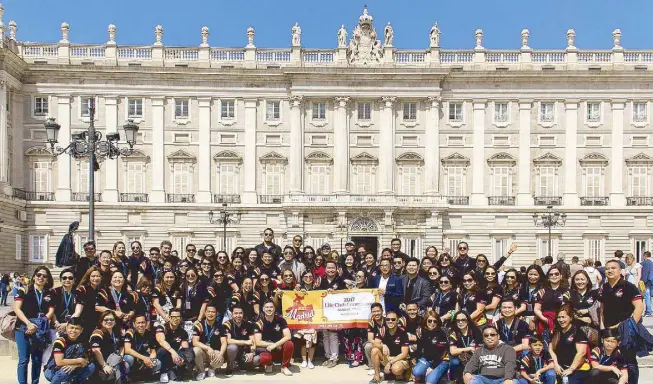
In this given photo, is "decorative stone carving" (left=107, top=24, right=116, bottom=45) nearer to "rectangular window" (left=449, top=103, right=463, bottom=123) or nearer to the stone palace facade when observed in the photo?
the stone palace facade

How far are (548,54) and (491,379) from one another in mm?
37539

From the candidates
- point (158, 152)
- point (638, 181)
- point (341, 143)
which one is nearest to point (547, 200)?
point (638, 181)

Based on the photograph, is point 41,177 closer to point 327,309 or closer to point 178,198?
point 178,198

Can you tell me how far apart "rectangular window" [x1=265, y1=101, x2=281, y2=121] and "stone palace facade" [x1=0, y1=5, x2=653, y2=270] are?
89mm

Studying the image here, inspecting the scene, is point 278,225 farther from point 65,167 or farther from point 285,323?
point 285,323

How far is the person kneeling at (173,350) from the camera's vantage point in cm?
1292

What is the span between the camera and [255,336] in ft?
44.9

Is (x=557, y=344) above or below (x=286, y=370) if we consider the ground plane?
above

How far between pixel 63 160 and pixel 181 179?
7126 mm

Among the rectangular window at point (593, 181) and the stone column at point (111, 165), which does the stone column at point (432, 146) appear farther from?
the stone column at point (111, 165)

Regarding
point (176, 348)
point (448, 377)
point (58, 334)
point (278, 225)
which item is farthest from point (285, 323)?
point (278, 225)

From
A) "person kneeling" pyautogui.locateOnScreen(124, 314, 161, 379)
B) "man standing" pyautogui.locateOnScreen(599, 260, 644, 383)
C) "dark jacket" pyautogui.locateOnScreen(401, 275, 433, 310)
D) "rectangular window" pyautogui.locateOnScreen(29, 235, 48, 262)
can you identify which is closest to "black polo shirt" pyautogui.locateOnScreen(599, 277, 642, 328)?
"man standing" pyautogui.locateOnScreen(599, 260, 644, 383)

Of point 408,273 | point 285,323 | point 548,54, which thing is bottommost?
point 285,323

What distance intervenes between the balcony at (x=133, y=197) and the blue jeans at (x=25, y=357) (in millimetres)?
32067
